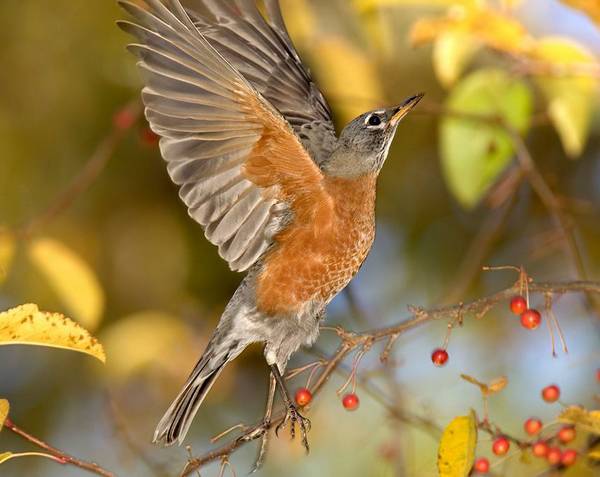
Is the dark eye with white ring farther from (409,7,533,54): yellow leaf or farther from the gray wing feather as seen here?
the gray wing feather

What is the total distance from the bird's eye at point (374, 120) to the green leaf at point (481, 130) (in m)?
0.25

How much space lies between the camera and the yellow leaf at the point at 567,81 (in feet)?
10.9

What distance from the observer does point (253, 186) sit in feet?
10.4

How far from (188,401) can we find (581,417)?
1.41 metres

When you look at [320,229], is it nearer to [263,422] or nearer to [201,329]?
[263,422]

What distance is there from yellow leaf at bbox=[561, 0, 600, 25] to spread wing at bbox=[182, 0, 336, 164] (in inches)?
38.3

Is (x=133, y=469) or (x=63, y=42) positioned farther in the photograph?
(x=63, y=42)

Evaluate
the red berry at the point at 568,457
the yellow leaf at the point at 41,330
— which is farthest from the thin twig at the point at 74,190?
the red berry at the point at 568,457

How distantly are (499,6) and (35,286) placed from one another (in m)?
2.26

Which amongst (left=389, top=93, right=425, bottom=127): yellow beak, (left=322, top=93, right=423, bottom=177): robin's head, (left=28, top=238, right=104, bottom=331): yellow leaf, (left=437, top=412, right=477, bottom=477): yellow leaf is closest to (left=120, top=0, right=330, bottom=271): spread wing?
(left=322, top=93, right=423, bottom=177): robin's head

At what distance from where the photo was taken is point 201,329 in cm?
432

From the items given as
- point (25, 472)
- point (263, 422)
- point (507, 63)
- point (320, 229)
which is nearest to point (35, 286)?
point (25, 472)

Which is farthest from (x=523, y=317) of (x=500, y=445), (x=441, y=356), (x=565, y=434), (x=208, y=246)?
(x=208, y=246)

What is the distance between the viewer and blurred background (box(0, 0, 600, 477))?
4.04 metres
